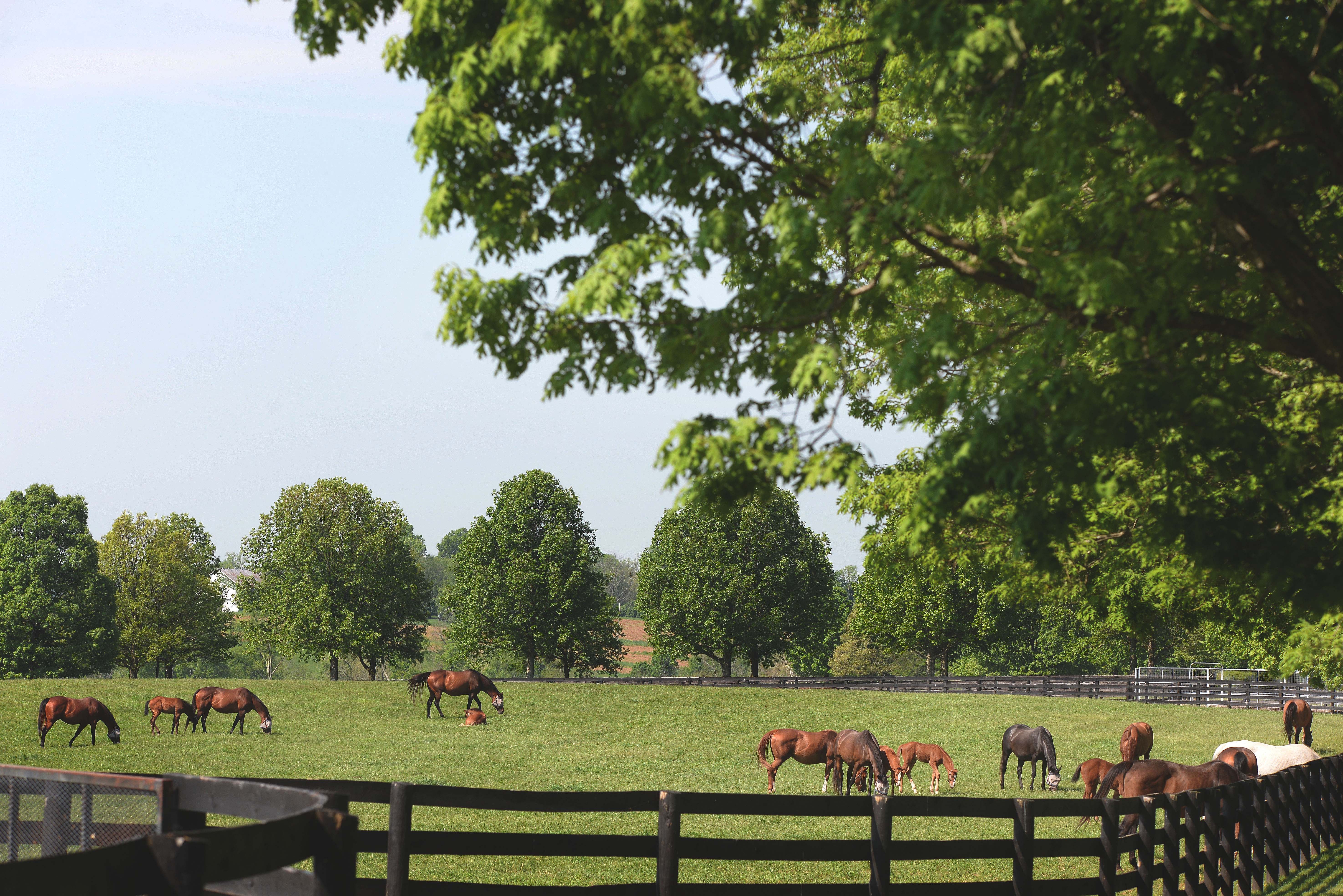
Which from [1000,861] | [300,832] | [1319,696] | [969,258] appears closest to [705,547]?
[1319,696]

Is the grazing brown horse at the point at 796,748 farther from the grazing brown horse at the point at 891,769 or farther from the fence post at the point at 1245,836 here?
the fence post at the point at 1245,836

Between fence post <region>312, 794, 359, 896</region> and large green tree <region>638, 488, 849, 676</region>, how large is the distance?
186ft

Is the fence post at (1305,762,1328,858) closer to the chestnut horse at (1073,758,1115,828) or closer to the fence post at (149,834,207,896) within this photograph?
the chestnut horse at (1073,758,1115,828)

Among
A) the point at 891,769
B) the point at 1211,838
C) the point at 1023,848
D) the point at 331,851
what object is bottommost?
the point at 891,769

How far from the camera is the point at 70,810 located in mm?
5547

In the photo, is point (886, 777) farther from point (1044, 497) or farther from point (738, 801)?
point (1044, 497)

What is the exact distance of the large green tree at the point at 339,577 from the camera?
201ft

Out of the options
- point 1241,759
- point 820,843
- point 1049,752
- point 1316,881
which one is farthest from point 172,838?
point 1049,752

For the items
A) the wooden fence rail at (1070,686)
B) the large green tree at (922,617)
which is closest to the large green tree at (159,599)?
the wooden fence rail at (1070,686)

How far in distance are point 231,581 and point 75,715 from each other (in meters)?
65.1

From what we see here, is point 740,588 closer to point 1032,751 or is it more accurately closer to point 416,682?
point 416,682

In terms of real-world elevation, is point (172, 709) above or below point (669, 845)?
below

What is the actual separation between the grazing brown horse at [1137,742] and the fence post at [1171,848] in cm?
1767

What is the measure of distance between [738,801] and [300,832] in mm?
4369
